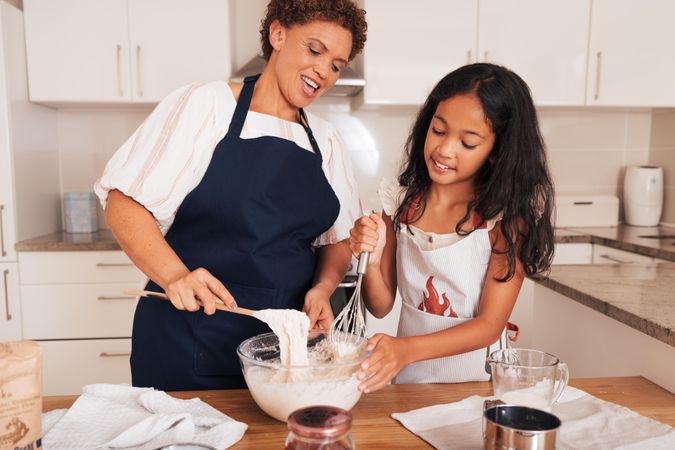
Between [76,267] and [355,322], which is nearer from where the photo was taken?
[355,322]

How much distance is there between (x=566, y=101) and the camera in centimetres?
254

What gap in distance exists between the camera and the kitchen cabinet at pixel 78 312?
7.43 ft

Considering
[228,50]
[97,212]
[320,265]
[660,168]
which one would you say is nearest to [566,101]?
[660,168]

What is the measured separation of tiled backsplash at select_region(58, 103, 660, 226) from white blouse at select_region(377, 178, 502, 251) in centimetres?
141

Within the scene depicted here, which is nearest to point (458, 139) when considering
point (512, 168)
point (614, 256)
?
point (512, 168)

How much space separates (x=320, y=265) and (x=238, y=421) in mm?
559

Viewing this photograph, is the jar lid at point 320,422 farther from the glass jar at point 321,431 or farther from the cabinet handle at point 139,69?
the cabinet handle at point 139,69

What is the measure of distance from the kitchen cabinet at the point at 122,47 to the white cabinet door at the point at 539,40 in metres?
1.17

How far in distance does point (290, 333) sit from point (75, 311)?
5.82 feet

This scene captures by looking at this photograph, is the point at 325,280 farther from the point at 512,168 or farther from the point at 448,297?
the point at 512,168

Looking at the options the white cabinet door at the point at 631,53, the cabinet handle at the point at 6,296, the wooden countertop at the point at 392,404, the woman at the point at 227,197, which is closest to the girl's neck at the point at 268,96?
the woman at the point at 227,197

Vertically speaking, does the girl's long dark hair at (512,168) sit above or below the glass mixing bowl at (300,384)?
above

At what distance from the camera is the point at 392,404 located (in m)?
0.83

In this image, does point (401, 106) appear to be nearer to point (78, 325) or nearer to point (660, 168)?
point (660, 168)
